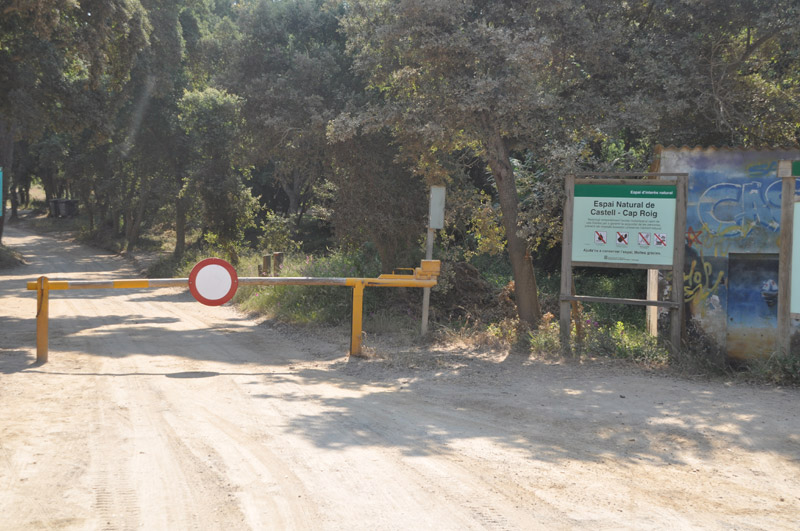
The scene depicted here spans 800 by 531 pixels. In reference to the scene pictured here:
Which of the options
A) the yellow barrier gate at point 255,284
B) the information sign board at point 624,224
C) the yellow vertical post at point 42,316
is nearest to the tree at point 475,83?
the information sign board at point 624,224

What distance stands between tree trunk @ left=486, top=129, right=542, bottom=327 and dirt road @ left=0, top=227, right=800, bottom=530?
6.48 feet

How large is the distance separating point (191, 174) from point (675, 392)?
1990cm

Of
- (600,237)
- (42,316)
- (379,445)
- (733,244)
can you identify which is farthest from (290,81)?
(379,445)

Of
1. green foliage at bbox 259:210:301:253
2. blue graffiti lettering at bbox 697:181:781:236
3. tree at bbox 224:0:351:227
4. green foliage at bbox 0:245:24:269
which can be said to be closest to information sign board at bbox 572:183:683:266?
blue graffiti lettering at bbox 697:181:781:236

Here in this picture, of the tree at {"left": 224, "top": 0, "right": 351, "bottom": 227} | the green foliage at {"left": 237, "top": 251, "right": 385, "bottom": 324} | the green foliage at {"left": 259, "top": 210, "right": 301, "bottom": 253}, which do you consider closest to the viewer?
the green foliage at {"left": 237, "top": 251, "right": 385, "bottom": 324}

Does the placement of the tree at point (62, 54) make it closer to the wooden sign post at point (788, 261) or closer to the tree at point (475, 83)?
the tree at point (475, 83)

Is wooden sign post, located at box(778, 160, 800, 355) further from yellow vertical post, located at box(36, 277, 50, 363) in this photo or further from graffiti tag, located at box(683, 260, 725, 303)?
yellow vertical post, located at box(36, 277, 50, 363)

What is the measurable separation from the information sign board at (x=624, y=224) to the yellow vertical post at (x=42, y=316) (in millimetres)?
6887

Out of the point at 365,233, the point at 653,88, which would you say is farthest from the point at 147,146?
the point at 653,88

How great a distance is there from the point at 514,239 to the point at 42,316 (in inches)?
270

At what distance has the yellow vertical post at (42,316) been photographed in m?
9.10

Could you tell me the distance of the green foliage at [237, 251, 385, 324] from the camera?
44.8 feet

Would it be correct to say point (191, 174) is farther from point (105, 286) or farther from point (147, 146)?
point (105, 286)

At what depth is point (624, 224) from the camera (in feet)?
32.3
